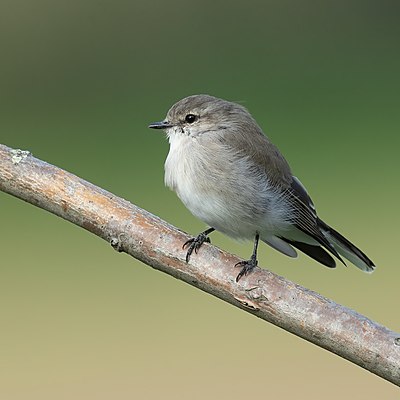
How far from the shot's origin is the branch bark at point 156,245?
2.95 m

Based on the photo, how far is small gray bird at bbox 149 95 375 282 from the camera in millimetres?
3518

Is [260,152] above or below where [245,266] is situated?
above

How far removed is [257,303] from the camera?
9.91 ft

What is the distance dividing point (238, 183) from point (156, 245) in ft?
1.74

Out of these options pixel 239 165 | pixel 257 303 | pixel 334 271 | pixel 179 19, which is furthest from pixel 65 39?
pixel 257 303

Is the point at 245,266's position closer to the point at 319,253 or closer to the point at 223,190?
the point at 223,190

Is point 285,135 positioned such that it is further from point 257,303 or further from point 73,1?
point 257,303

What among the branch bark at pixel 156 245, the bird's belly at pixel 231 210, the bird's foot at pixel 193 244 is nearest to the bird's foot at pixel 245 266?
the branch bark at pixel 156 245

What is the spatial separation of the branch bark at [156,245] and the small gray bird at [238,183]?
0.31 m

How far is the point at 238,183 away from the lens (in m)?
3.52

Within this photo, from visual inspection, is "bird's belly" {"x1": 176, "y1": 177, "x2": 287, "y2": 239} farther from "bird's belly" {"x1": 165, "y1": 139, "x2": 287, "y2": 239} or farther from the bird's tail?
the bird's tail

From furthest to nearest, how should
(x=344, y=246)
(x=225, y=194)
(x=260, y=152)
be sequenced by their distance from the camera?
(x=344, y=246)
(x=260, y=152)
(x=225, y=194)

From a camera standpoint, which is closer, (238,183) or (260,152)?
(238,183)

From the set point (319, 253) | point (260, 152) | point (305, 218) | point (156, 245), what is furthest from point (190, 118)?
point (156, 245)
